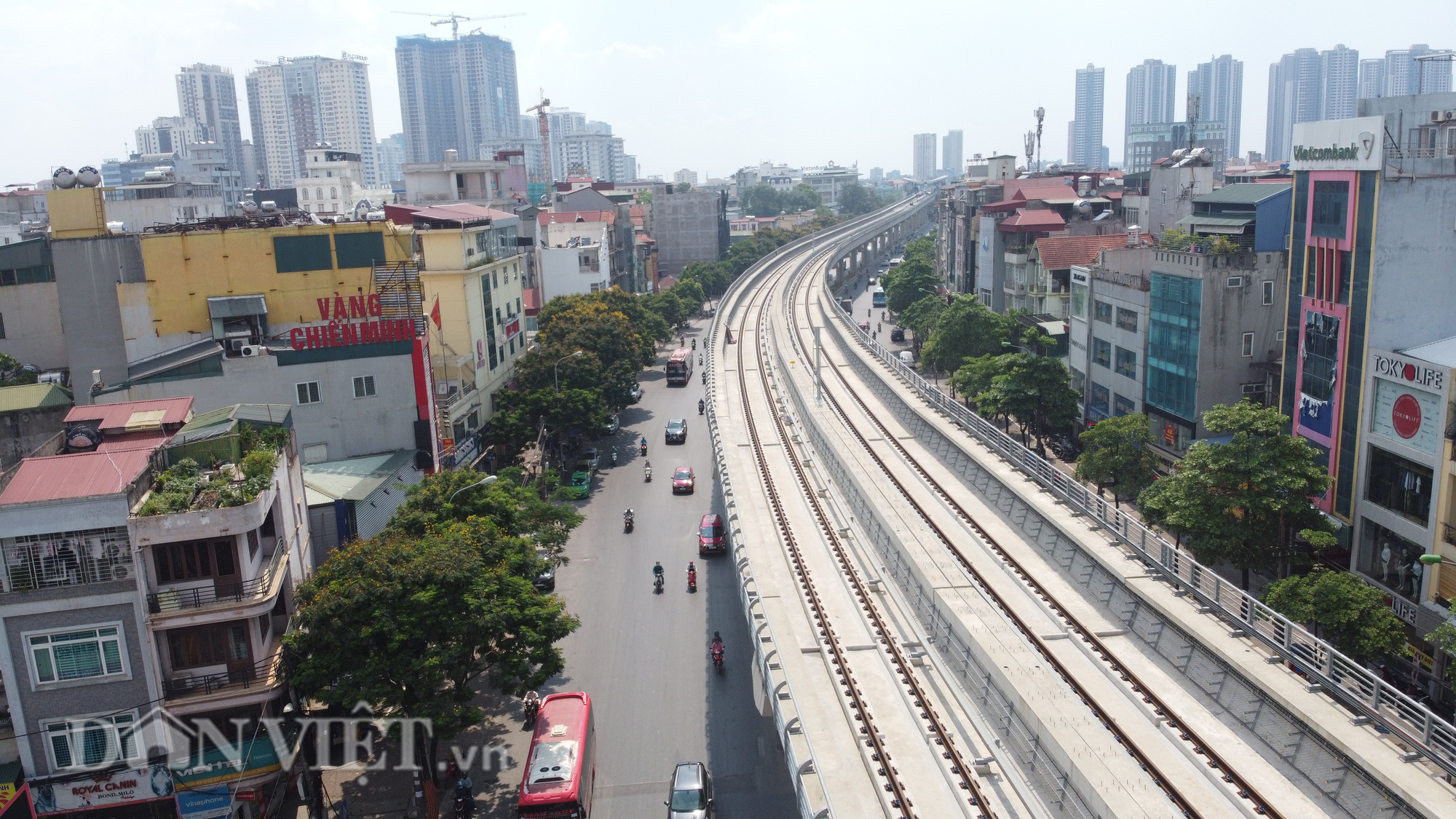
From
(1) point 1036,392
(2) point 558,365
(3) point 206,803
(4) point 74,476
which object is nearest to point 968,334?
(1) point 1036,392

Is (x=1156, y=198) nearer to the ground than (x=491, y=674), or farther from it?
farther from it

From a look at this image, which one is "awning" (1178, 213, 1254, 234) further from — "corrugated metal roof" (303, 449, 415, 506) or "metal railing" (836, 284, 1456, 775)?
"corrugated metal roof" (303, 449, 415, 506)

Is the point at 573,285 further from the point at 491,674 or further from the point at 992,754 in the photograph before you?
the point at 992,754

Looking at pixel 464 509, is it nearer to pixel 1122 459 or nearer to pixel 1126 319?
pixel 1122 459

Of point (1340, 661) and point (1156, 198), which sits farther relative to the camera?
point (1156, 198)

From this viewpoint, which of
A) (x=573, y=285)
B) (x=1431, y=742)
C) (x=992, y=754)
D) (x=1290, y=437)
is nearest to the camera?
(x=1431, y=742)

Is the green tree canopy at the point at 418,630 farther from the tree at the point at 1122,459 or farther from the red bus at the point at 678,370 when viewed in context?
the red bus at the point at 678,370

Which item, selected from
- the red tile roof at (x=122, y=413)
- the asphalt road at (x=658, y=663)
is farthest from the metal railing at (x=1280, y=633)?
the red tile roof at (x=122, y=413)

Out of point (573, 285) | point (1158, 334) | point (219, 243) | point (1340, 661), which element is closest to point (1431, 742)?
point (1340, 661)
